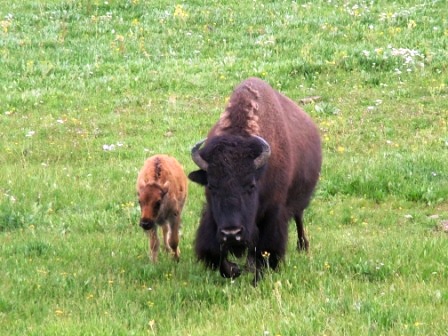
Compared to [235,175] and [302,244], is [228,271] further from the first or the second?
[302,244]

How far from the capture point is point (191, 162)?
45.9 feet

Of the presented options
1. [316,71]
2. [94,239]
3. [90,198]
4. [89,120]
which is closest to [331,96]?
[316,71]

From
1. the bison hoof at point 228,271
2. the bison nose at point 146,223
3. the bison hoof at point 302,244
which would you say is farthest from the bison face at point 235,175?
the bison hoof at point 302,244

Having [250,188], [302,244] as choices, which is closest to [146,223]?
[250,188]

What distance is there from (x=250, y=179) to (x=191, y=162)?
5.51 m

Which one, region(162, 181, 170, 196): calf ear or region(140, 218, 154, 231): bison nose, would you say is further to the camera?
region(162, 181, 170, 196): calf ear

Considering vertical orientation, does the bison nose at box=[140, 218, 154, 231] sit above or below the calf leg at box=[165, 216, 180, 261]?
above

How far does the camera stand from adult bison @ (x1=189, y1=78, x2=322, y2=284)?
845 centimetres

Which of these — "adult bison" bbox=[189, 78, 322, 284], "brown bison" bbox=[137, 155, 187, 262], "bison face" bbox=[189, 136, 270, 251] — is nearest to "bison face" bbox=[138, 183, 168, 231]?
"brown bison" bbox=[137, 155, 187, 262]

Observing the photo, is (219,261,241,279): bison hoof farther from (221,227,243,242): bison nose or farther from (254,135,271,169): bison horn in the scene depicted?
(254,135,271,169): bison horn

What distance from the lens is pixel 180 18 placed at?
2442 cm

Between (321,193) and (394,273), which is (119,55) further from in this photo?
(394,273)

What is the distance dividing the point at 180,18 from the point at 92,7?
3.22m

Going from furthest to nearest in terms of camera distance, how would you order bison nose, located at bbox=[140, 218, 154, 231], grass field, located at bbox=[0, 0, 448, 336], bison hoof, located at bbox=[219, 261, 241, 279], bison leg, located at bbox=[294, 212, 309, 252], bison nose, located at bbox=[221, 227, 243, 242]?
bison leg, located at bbox=[294, 212, 309, 252]
bison nose, located at bbox=[140, 218, 154, 231]
bison hoof, located at bbox=[219, 261, 241, 279]
bison nose, located at bbox=[221, 227, 243, 242]
grass field, located at bbox=[0, 0, 448, 336]
